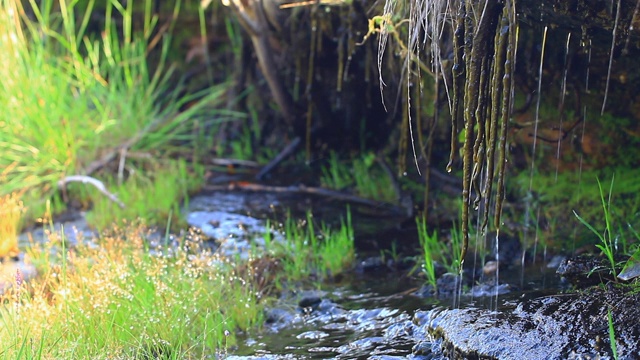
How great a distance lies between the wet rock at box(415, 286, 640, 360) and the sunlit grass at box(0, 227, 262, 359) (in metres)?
1.06

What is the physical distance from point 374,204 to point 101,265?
2588mm

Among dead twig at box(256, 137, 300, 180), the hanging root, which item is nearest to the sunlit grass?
the hanging root

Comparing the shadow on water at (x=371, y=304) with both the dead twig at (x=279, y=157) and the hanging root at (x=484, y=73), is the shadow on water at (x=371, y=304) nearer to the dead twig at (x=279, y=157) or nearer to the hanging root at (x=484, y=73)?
the hanging root at (x=484, y=73)

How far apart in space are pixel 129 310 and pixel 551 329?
77.2 inches

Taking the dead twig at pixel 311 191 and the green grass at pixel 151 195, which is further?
the dead twig at pixel 311 191

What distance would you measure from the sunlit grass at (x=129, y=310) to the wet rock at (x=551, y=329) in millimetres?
1058

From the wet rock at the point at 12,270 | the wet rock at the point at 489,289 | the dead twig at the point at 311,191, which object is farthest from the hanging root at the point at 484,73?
the dead twig at the point at 311,191

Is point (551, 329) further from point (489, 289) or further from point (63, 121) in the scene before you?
point (63, 121)

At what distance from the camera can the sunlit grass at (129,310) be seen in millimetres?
3357

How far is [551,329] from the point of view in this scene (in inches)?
117

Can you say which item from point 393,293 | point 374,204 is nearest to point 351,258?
point 393,293

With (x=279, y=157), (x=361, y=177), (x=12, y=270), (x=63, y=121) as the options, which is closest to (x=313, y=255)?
(x=361, y=177)

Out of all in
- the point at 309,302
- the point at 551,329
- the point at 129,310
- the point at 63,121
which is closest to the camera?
the point at 551,329

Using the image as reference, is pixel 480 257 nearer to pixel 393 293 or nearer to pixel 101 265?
pixel 393 293
